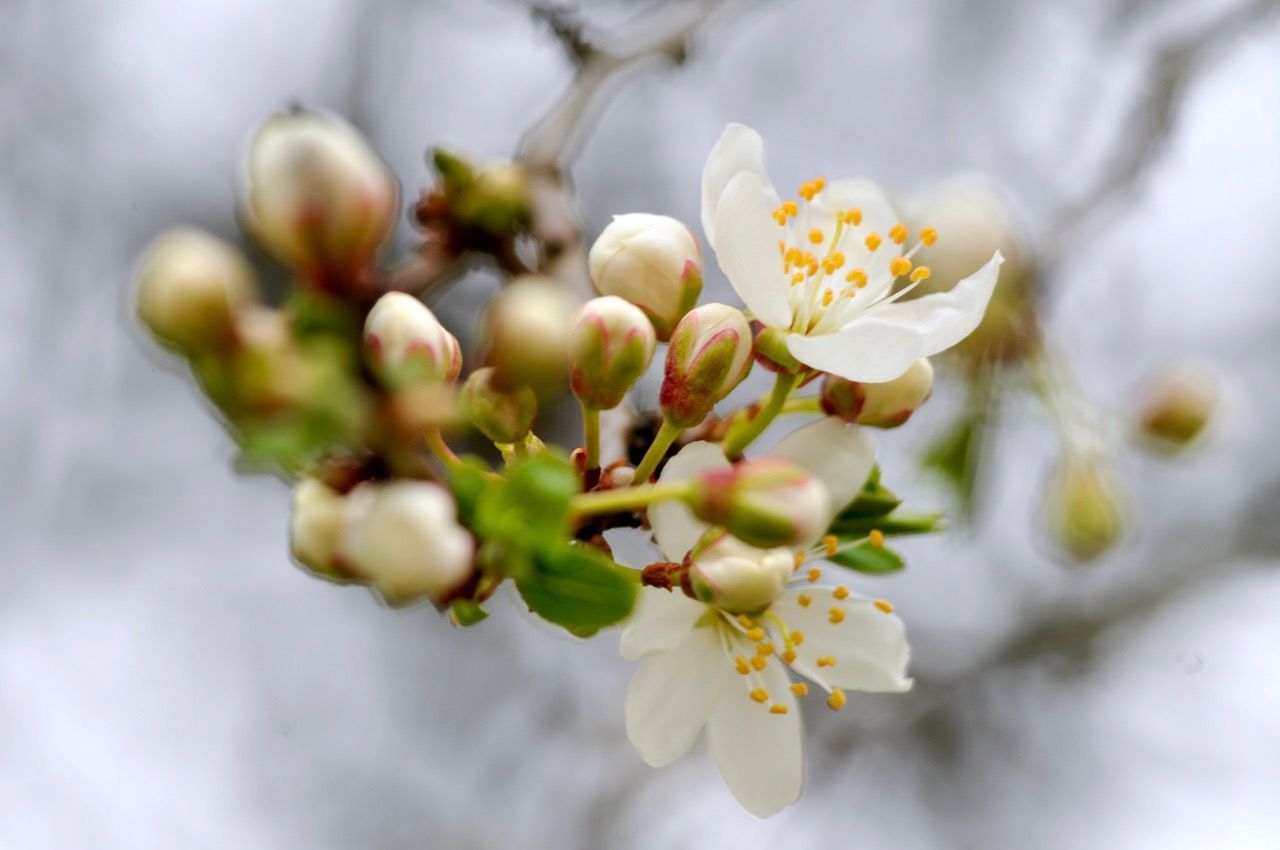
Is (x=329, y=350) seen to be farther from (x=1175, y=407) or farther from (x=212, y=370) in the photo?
(x=1175, y=407)

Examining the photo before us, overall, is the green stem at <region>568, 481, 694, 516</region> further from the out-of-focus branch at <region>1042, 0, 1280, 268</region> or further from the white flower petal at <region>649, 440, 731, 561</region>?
the out-of-focus branch at <region>1042, 0, 1280, 268</region>

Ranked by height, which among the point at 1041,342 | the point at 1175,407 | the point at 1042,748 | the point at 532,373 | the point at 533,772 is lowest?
the point at 1042,748

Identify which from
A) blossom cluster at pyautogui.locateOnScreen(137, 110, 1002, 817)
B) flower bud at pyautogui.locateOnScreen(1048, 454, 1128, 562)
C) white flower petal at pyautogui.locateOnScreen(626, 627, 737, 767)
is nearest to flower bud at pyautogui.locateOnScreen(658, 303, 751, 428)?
blossom cluster at pyautogui.locateOnScreen(137, 110, 1002, 817)

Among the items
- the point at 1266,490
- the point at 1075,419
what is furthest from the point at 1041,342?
the point at 1266,490

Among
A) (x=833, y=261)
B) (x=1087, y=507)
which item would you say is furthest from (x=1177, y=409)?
(x=833, y=261)

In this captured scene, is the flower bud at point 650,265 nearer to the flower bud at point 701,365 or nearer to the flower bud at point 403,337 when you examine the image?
the flower bud at point 701,365

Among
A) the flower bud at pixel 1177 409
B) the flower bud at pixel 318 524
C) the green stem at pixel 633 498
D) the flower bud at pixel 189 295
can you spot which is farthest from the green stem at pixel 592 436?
the flower bud at pixel 1177 409

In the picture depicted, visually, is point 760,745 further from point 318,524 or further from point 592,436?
point 318,524

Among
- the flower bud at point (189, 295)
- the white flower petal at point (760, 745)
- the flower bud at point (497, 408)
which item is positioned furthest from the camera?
the white flower petal at point (760, 745)

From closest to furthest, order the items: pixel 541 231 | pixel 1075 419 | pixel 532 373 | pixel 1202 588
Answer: pixel 532 373 < pixel 541 231 < pixel 1075 419 < pixel 1202 588
